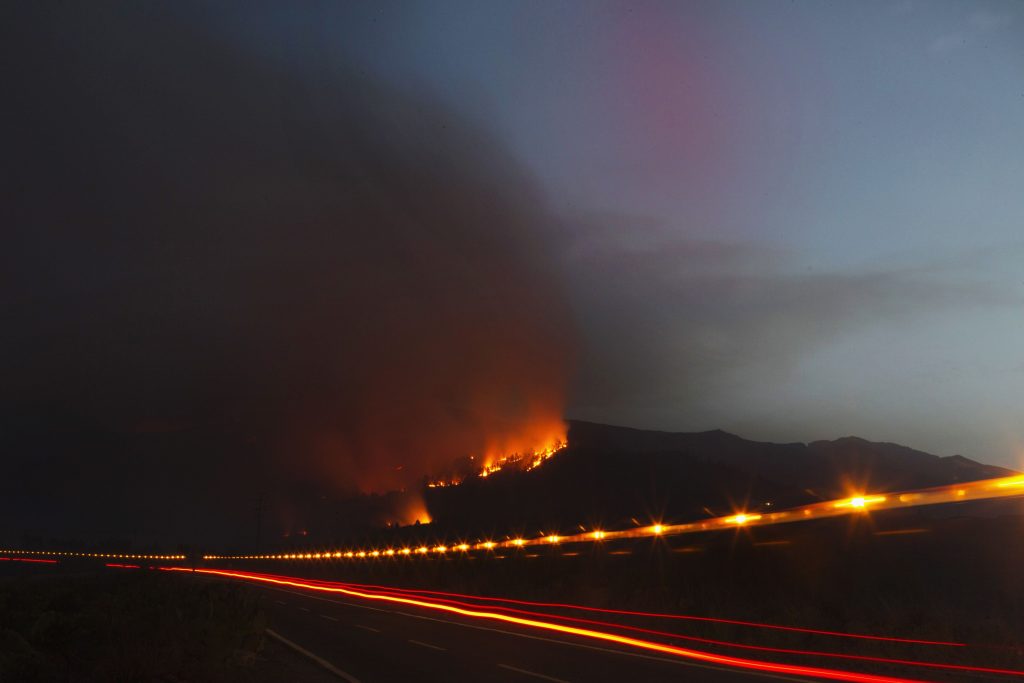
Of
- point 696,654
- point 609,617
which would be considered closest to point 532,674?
point 696,654

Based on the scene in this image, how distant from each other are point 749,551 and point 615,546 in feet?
33.6

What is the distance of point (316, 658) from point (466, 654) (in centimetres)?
321

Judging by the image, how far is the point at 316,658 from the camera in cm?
1820

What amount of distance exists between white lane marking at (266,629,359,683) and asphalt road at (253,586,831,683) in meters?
0.09

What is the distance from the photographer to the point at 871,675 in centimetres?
1742

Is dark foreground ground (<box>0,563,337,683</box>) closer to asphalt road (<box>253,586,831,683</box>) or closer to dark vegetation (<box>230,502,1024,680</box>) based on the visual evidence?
asphalt road (<box>253,586,831,683</box>)

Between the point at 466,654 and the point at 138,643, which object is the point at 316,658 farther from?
the point at 138,643

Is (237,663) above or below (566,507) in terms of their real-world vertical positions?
below

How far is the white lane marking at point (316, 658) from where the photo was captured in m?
15.4

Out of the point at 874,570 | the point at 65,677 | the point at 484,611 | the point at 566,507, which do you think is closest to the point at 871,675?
the point at 65,677

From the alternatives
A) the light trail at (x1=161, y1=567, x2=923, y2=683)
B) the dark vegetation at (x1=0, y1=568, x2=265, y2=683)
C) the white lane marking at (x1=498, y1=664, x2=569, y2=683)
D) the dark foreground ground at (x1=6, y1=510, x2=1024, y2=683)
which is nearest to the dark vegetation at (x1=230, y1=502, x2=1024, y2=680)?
the dark foreground ground at (x1=6, y1=510, x2=1024, y2=683)

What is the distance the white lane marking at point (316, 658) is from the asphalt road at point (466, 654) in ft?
0.29

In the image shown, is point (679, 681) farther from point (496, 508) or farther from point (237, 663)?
point (496, 508)

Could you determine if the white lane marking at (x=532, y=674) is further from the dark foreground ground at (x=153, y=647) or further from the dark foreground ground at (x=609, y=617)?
the dark foreground ground at (x=153, y=647)
